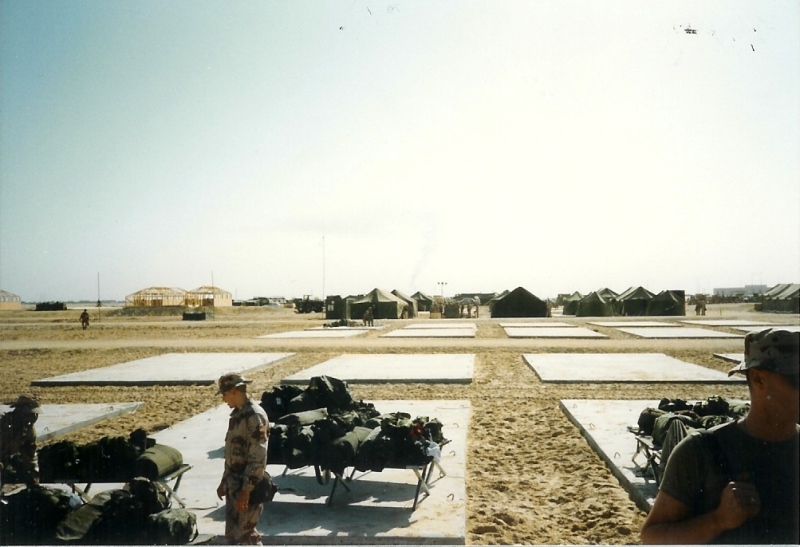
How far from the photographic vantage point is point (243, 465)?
3.82 metres

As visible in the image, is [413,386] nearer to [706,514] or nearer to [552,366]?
[552,366]

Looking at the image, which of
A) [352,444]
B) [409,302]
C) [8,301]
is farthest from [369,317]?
[8,301]

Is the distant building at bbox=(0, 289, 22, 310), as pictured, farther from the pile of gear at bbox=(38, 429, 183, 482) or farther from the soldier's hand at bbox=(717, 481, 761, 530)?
the soldier's hand at bbox=(717, 481, 761, 530)

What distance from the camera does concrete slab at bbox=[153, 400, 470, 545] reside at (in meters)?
4.45

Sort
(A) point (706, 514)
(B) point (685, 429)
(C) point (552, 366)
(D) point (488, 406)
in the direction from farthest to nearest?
(C) point (552, 366) → (D) point (488, 406) → (B) point (685, 429) → (A) point (706, 514)

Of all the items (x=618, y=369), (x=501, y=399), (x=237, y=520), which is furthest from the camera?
(x=618, y=369)

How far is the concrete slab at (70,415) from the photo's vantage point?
317 inches

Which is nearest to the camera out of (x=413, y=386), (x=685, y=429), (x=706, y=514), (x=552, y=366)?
(x=706, y=514)

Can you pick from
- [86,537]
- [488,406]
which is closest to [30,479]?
[86,537]

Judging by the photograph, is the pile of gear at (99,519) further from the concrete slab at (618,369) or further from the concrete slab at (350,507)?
the concrete slab at (618,369)

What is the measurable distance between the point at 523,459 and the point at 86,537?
4639 millimetres

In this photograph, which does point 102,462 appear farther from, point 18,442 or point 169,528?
point 169,528

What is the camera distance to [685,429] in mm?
4793

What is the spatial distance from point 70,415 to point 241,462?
270 inches
